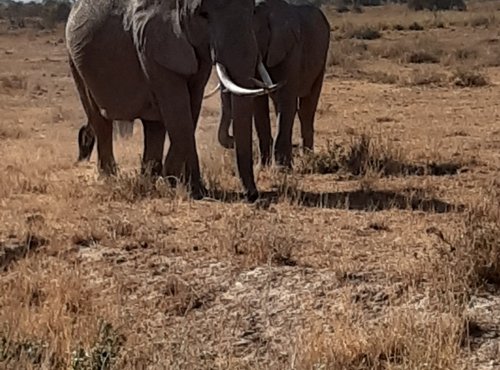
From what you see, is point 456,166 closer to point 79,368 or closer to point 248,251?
point 248,251

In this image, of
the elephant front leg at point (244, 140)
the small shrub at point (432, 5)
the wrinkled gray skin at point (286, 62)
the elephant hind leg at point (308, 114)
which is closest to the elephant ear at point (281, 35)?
the wrinkled gray skin at point (286, 62)

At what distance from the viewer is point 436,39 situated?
36.8 metres

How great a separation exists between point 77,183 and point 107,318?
432cm

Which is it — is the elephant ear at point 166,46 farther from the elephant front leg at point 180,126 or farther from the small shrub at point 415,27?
the small shrub at point 415,27

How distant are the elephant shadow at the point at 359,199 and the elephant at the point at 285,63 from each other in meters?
1.55

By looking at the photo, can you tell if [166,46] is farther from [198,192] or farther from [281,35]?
[281,35]

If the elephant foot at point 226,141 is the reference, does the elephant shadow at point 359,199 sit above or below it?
above

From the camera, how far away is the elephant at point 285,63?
1082cm

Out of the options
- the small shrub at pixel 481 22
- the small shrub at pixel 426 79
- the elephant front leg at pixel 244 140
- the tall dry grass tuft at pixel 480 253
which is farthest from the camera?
the small shrub at pixel 481 22

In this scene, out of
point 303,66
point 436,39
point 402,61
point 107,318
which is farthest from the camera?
point 436,39

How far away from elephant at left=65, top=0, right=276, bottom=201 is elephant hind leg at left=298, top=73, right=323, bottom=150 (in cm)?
264

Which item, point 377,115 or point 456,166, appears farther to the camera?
point 377,115

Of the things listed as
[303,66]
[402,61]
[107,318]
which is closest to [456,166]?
[303,66]

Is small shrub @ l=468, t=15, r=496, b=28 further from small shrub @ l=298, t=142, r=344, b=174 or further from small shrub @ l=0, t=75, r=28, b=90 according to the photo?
small shrub @ l=298, t=142, r=344, b=174
